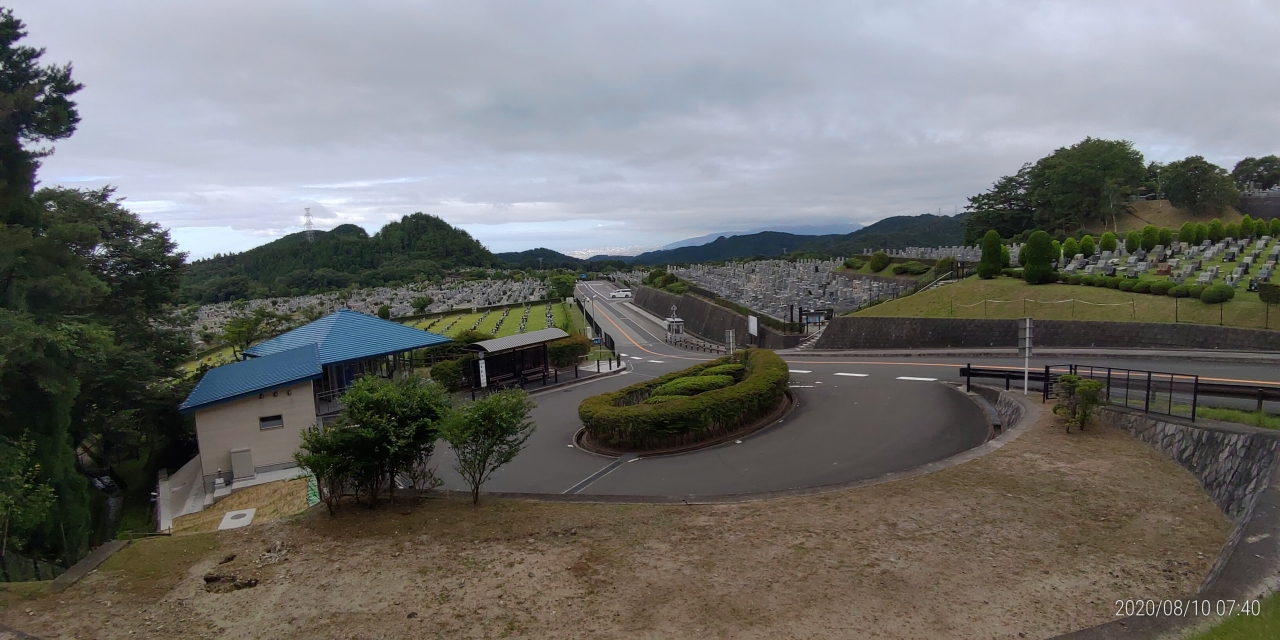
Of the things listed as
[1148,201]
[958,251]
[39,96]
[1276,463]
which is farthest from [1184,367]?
[1148,201]

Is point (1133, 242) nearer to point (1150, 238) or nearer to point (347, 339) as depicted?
point (1150, 238)

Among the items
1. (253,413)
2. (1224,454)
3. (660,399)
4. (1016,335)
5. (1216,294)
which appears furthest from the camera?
(1016,335)

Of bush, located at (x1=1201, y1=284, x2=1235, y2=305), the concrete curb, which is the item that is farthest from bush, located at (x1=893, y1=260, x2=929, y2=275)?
bush, located at (x1=1201, y1=284, x2=1235, y2=305)

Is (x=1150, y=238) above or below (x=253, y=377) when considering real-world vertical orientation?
above

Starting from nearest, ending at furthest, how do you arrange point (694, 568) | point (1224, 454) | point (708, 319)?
point (694, 568)
point (1224, 454)
point (708, 319)

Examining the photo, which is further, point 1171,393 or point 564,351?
point 564,351

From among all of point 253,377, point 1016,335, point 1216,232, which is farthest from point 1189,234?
point 253,377

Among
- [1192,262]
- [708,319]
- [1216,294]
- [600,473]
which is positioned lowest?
A: [600,473]
